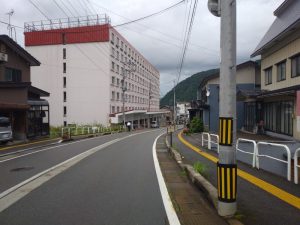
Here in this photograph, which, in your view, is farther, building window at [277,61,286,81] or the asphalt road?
building window at [277,61,286,81]

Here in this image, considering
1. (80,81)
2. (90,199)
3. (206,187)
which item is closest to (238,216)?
(206,187)

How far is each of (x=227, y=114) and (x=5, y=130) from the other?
21960mm

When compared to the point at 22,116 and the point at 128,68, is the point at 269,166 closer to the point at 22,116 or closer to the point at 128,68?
the point at 22,116

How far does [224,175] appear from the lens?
675 cm

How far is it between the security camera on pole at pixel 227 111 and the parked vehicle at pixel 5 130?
2154 cm

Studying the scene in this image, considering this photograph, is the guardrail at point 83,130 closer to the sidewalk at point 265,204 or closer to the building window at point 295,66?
the building window at point 295,66

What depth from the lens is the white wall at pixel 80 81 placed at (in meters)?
64.4

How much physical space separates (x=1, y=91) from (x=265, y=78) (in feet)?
63.5

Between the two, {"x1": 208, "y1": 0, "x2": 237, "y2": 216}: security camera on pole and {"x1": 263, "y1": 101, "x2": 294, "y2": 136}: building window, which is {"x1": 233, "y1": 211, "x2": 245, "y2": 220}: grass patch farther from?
{"x1": 263, "y1": 101, "x2": 294, "y2": 136}: building window

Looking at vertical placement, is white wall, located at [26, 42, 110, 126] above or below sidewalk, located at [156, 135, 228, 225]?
above

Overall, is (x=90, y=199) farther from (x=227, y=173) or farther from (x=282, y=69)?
(x=282, y=69)

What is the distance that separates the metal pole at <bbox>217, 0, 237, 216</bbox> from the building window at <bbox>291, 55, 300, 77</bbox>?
1631cm

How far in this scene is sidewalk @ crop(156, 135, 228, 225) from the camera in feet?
22.4

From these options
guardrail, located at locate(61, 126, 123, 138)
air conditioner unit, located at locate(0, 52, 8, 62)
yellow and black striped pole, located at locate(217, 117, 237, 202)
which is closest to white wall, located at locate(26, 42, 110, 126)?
guardrail, located at locate(61, 126, 123, 138)
